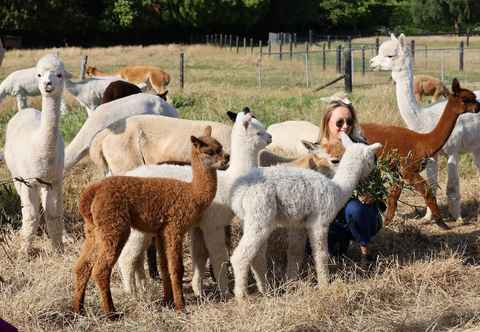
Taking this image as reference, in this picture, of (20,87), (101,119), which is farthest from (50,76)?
(20,87)

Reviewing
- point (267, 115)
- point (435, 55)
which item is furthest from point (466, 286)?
point (435, 55)

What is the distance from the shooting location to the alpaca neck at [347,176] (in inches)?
236

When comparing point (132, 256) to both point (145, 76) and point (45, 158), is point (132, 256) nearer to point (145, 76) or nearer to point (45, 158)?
point (45, 158)

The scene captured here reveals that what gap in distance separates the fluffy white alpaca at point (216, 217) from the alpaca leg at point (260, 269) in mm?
219

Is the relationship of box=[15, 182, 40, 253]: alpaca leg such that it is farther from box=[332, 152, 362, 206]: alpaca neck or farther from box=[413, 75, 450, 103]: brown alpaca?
box=[413, 75, 450, 103]: brown alpaca

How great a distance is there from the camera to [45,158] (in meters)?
6.70

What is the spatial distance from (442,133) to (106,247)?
3863mm

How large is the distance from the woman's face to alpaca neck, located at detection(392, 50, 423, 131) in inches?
84.4

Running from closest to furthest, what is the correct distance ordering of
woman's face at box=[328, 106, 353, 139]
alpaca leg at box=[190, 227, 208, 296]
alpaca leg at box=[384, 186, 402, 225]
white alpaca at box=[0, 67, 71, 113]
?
1. alpaca leg at box=[190, 227, 208, 296]
2. woman's face at box=[328, 106, 353, 139]
3. alpaca leg at box=[384, 186, 402, 225]
4. white alpaca at box=[0, 67, 71, 113]

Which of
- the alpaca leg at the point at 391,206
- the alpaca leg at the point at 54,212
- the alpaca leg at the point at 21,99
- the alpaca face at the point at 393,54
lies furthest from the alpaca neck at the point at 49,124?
the alpaca leg at the point at 21,99

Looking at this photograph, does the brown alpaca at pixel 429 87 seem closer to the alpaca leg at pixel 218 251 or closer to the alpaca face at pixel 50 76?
the alpaca face at pixel 50 76

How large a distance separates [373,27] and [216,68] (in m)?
34.3

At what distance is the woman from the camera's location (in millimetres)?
6488

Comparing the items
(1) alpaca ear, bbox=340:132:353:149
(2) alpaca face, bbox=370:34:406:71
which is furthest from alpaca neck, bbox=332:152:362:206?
(2) alpaca face, bbox=370:34:406:71
